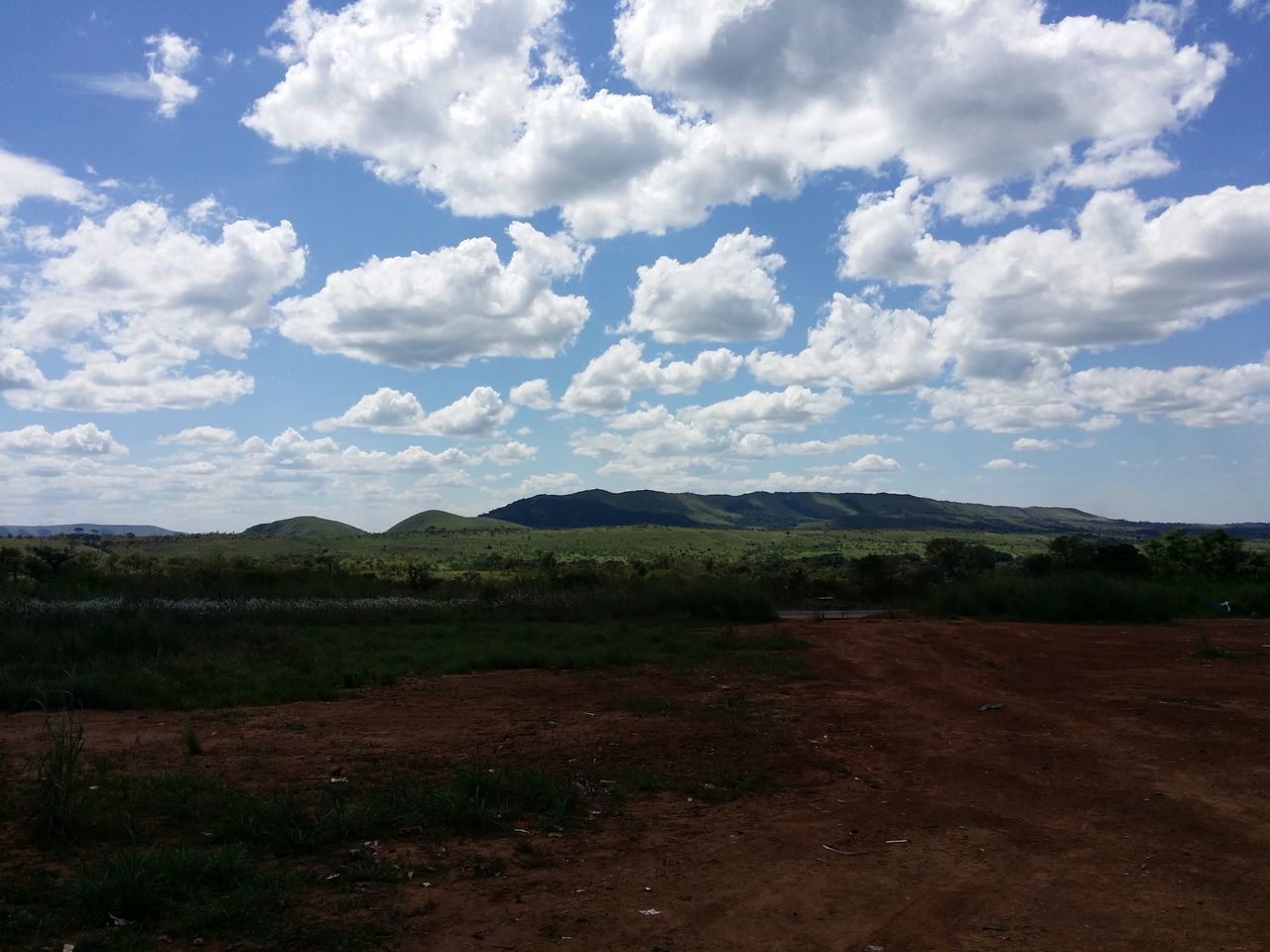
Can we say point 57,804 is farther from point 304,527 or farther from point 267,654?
point 304,527

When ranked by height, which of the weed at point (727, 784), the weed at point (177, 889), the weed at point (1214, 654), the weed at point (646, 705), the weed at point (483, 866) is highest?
the weed at point (177, 889)

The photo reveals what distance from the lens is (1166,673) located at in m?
16.2

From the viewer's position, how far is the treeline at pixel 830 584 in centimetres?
2939

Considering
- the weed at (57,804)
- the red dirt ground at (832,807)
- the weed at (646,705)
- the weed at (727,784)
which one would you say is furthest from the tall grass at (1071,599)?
the weed at (57,804)

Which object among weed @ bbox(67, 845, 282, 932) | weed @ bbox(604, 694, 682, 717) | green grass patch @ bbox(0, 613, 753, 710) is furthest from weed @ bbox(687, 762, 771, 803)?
green grass patch @ bbox(0, 613, 753, 710)

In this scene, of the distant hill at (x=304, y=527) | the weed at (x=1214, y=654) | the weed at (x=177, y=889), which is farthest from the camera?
the distant hill at (x=304, y=527)

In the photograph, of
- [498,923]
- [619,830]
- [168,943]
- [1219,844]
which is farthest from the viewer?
[619,830]

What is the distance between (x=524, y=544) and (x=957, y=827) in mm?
108728

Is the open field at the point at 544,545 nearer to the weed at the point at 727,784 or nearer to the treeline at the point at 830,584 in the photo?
the treeline at the point at 830,584

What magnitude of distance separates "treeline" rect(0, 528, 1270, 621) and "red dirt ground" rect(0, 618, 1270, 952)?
1400 cm

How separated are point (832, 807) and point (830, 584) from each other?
35432mm

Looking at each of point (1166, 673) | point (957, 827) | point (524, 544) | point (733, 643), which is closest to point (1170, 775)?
point (957, 827)

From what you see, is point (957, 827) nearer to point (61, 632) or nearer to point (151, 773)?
point (151, 773)

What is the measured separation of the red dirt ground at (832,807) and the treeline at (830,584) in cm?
1400
